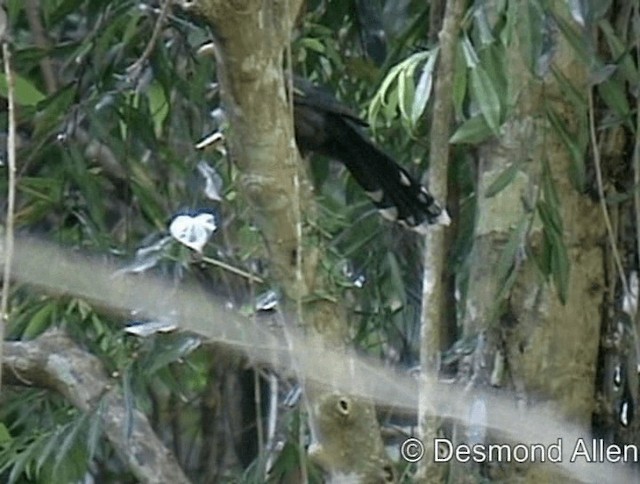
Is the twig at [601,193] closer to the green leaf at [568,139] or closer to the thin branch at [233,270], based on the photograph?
the green leaf at [568,139]

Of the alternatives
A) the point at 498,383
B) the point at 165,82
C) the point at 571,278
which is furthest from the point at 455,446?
the point at 165,82

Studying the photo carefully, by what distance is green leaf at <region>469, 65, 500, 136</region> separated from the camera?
90 cm

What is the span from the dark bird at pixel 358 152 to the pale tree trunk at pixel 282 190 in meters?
0.12

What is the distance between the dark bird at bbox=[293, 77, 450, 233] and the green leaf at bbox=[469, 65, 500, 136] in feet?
0.69

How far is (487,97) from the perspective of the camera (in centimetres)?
91

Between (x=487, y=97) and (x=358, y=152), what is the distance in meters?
0.24

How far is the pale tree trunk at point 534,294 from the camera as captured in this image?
1.09 metres

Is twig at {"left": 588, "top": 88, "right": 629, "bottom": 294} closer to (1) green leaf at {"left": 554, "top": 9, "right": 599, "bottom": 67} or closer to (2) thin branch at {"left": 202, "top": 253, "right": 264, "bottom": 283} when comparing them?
(1) green leaf at {"left": 554, "top": 9, "right": 599, "bottom": 67}

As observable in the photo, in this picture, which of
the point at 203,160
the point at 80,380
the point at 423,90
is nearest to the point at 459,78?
the point at 423,90

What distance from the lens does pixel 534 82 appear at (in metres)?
1.07

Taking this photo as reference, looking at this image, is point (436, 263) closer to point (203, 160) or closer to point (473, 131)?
point (473, 131)

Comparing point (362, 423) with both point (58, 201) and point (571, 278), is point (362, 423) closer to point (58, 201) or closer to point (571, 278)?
point (571, 278)

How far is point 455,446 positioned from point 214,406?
0.84m

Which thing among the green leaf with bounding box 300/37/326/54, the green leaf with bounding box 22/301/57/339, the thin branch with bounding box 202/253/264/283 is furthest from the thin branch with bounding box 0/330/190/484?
the green leaf with bounding box 300/37/326/54
